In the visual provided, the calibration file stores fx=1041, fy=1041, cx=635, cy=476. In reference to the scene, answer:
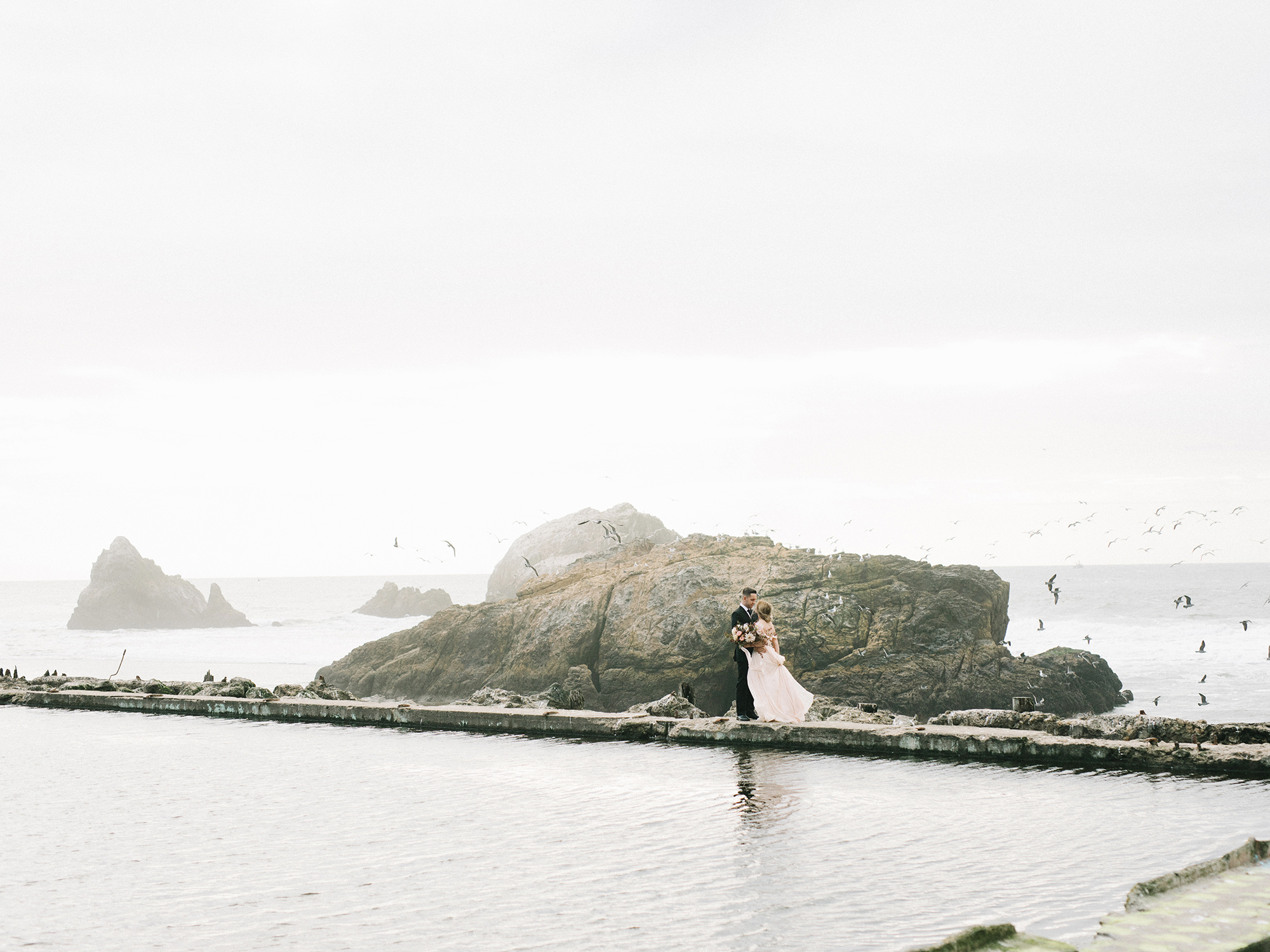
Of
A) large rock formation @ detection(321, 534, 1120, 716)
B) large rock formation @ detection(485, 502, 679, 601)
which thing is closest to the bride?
large rock formation @ detection(321, 534, 1120, 716)

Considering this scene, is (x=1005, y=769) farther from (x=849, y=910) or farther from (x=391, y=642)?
(x=391, y=642)

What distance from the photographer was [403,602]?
4363 inches

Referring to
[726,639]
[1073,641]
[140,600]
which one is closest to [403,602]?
[140,600]

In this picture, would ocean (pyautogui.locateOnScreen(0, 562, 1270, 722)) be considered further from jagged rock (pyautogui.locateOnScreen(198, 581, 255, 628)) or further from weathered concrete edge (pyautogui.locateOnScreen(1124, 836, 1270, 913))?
weathered concrete edge (pyautogui.locateOnScreen(1124, 836, 1270, 913))

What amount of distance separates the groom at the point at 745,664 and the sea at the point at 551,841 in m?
1.92

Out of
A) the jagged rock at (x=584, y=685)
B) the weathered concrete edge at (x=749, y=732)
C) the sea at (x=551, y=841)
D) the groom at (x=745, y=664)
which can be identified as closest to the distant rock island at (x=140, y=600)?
the jagged rock at (x=584, y=685)

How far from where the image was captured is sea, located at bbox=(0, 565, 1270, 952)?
17.1 ft

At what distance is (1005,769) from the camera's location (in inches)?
394

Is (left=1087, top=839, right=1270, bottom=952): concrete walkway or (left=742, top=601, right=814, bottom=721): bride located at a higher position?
(left=742, top=601, right=814, bottom=721): bride

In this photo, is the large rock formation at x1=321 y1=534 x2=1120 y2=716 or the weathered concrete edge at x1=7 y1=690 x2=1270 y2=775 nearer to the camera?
the weathered concrete edge at x1=7 y1=690 x2=1270 y2=775

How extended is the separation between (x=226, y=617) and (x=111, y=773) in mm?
100180

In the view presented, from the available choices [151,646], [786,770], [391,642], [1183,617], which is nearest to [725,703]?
[391,642]

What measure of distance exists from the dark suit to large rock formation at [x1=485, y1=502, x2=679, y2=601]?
45574 mm

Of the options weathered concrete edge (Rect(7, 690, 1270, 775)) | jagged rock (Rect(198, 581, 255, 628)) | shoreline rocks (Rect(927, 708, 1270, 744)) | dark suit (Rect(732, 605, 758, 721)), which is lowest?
weathered concrete edge (Rect(7, 690, 1270, 775))
